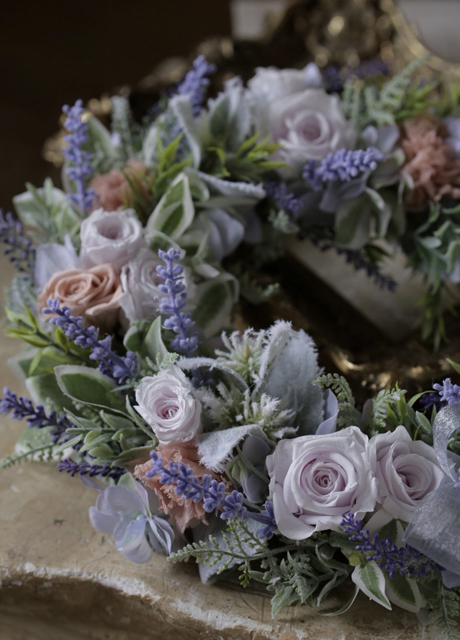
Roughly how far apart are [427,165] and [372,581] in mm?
500

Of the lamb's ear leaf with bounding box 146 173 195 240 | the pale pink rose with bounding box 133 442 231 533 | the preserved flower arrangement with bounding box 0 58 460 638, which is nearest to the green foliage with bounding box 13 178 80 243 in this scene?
the preserved flower arrangement with bounding box 0 58 460 638

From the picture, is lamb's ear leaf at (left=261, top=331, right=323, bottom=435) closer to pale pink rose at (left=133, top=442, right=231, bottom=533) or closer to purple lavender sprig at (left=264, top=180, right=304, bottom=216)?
pale pink rose at (left=133, top=442, right=231, bottom=533)

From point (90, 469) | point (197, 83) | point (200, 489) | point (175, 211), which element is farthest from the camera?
point (197, 83)

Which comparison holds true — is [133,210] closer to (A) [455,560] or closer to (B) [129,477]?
(B) [129,477]

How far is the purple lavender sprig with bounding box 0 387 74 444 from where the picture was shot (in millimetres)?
556

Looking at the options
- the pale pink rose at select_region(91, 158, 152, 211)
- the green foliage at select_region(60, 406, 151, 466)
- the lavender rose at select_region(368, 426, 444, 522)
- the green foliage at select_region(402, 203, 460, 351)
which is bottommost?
the green foliage at select_region(402, 203, 460, 351)

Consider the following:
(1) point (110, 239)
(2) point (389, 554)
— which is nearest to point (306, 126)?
(1) point (110, 239)

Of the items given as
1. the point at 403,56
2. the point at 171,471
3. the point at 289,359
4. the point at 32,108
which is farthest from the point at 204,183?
the point at 32,108

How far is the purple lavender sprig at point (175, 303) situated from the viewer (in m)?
0.50

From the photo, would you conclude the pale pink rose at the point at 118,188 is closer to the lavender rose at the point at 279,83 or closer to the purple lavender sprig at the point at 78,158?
the purple lavender sprig at the point at 78,158

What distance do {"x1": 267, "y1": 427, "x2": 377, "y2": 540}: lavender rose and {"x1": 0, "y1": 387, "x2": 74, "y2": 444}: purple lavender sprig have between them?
0.22 meters

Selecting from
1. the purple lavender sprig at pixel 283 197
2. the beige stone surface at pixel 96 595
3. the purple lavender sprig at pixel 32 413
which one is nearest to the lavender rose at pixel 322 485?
the beige stone surface at pixel 96 595

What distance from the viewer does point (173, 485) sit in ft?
1.61

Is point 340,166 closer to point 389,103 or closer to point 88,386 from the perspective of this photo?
point 389,103
